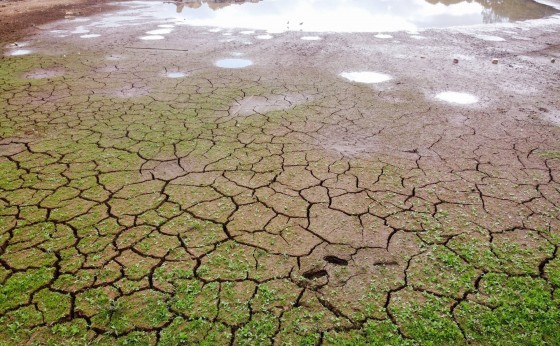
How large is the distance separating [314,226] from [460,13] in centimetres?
1616

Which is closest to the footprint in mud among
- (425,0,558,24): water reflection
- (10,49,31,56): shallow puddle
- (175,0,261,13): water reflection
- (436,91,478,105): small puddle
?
(436,91,478,105): small puddle

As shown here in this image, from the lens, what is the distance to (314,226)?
2.88 metres

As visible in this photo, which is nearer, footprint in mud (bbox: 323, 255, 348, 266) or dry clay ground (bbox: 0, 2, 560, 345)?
dry clay ground (bbox: 0, 2, 560, 345)

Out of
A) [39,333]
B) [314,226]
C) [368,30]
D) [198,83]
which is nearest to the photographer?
[39,333]

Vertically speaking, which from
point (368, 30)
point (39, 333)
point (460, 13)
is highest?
point (460, 13)

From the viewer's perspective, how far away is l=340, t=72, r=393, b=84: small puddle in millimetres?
6471

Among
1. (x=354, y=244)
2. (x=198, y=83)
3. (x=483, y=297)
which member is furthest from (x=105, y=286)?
(x=198, y=83)

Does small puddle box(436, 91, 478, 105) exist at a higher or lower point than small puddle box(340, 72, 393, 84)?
lower

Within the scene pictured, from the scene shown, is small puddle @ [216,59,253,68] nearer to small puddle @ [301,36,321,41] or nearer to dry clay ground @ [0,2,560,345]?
dry clay ground @ [0,2,560,345]

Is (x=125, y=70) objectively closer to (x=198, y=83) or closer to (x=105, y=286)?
(x=198, y=83)

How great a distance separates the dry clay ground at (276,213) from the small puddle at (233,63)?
127 centimetres

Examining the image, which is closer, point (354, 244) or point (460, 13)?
point (354, 244)

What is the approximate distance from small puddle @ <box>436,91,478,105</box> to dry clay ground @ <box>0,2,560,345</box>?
259 mm

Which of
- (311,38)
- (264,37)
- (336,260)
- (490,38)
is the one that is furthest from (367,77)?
(490,38)
